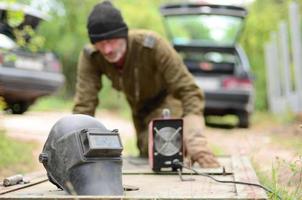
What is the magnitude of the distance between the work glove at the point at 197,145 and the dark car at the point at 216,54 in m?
8.33

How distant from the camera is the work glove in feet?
16.5

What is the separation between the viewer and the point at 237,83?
45.5ft

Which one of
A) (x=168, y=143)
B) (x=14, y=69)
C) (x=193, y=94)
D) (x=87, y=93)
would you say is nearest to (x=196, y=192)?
(x=168, y=143)

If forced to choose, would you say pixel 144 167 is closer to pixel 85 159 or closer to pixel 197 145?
pixel 197 145

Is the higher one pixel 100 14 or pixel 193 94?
pixel 100 14

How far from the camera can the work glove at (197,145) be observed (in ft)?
16.5

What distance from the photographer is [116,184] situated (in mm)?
3500

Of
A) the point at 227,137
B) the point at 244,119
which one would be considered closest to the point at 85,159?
the point at 227,137

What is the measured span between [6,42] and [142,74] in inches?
148

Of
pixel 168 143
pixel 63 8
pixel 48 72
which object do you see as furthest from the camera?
pixel 63 8

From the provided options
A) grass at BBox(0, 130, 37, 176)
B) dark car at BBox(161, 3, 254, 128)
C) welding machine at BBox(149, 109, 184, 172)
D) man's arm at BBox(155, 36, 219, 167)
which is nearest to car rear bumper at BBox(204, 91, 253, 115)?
dark car at BBox(161, 3, 254, 128)

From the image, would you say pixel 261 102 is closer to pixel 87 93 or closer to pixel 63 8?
pixel 63 8

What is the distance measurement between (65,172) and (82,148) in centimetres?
16

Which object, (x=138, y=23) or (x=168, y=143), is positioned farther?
(x=138, y=23)
